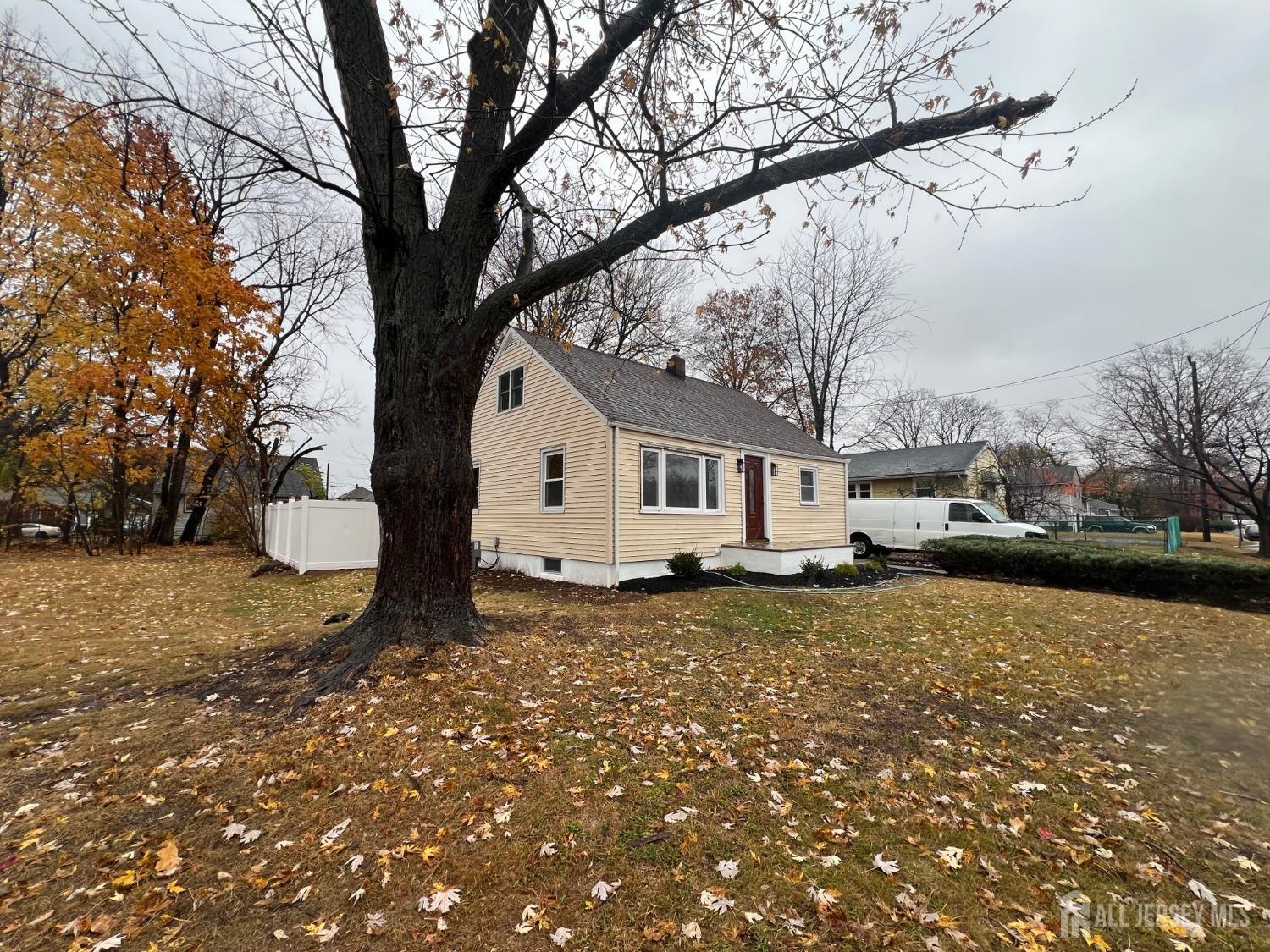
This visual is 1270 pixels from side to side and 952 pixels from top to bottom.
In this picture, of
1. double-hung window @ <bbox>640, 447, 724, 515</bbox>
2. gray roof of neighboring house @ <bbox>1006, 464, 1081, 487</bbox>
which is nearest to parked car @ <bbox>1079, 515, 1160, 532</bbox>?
gray roof of neighboring house @ <bbox>1006, 464, 1081, 487</bbox>

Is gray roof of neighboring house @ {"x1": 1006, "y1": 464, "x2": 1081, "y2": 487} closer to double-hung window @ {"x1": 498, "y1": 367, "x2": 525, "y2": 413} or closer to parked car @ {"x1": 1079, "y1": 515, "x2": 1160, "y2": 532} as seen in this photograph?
parked car @ {"x1": 1079, "y1": 515, "x2": 1160, "y2": 532}

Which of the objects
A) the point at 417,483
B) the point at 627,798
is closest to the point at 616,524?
the point at 417,483

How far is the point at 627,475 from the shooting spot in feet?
35.6

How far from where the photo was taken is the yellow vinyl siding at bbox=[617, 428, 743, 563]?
10805 mm

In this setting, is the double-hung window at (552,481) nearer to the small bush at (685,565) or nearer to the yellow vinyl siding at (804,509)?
the small bush at (685,565)

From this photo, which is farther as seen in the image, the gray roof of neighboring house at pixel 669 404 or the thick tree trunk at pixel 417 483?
the gray roof of neighboring house at pixel 669 404

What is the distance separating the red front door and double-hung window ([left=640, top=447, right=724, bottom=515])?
1219 millimetres

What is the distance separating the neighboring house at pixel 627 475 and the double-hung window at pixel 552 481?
0.04 meters

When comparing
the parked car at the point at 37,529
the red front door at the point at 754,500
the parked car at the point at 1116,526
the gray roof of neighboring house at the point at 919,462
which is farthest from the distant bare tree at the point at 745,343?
the parked car at the point at 37,529

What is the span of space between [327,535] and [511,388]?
6.12m

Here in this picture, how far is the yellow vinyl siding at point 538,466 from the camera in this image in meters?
11.0

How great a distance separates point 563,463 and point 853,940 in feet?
34.1

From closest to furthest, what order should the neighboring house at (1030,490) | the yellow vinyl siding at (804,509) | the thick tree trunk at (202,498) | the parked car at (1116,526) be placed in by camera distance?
the yellow vinyl siding at (804,509), the thick tree trunk at (202,498), the neighboring house at (1030,490), the parked car at (1116,526)

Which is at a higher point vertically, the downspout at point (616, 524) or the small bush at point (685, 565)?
the downspout at point (616, 524)
